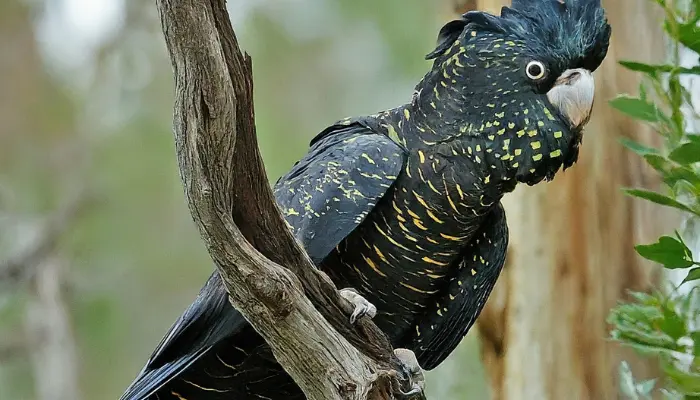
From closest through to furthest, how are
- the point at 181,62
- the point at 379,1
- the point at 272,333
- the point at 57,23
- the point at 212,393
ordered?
1. the point at 181,62
2. the point at 272,333
3. the point at 212,393
4. the point at 379,1
5. the point at 57,23

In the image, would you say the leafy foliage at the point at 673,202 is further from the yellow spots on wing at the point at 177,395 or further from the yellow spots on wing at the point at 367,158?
the yellow spots on wing at the point at 177,395

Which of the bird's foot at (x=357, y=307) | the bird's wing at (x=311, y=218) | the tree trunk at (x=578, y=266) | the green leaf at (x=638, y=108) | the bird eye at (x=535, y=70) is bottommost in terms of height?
the tree trunk at (x=578, y=266)

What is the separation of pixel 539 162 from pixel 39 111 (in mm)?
4303

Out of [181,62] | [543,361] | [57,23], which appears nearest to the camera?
[181,62]

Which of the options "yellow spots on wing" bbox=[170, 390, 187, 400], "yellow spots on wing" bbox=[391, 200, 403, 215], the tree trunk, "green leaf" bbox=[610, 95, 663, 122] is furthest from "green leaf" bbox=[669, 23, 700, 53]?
"yellow spots on wing" bbox=[170, 390, 187, 400]

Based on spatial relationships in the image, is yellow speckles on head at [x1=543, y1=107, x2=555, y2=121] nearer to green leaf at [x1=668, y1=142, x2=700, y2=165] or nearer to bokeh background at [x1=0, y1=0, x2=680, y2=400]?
green leaf at [x1=668, y1=142, x2=700, y2=165]

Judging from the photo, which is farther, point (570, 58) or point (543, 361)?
point (543, 361)

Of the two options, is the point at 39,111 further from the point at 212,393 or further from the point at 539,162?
the point at 539,162

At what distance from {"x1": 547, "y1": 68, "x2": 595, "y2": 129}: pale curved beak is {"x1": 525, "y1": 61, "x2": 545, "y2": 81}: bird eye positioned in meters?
0.03

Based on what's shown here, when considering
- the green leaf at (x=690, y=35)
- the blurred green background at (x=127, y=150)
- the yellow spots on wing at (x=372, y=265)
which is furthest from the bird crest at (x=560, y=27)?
the blurred green background at (x=127, y=150)

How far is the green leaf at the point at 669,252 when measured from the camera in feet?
3.69

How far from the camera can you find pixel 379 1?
13.8 ft

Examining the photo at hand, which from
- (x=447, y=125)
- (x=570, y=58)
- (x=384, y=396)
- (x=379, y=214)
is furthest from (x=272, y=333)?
(x=570, y=58)


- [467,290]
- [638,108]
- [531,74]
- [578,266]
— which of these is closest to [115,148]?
[578,266]
